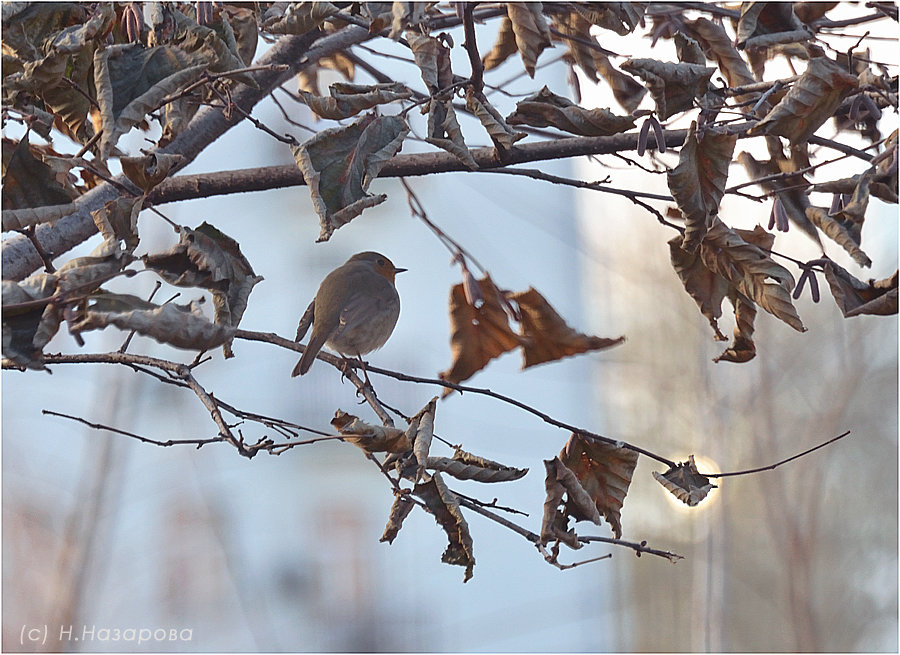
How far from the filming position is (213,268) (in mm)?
806

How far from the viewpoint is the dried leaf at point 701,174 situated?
82cm

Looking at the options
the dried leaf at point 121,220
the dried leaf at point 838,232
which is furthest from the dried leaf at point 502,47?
the dried leaf at point 121,220

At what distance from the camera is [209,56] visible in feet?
2.80

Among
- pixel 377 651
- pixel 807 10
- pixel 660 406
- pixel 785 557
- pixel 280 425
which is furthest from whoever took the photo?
pixel 660 406

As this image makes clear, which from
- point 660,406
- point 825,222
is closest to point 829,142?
point 825,222

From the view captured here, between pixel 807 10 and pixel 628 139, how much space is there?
0.38 m

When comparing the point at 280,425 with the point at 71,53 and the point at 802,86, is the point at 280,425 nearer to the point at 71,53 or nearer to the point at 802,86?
the point at 71,53

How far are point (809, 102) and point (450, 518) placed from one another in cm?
57

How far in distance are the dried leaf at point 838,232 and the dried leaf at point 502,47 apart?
0.50m

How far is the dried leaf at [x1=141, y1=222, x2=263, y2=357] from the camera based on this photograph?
80 cm

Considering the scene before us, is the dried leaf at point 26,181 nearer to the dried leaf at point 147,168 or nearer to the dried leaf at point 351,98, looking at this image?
the dried leaf at point 147,168

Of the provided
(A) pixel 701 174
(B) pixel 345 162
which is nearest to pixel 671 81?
(A) pixel 701 174

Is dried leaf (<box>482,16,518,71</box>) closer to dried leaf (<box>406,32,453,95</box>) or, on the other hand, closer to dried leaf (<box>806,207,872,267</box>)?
dried leaf (<box>406,32,453,95</box>)

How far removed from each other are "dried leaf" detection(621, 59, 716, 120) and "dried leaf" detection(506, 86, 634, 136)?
0.04 meters
